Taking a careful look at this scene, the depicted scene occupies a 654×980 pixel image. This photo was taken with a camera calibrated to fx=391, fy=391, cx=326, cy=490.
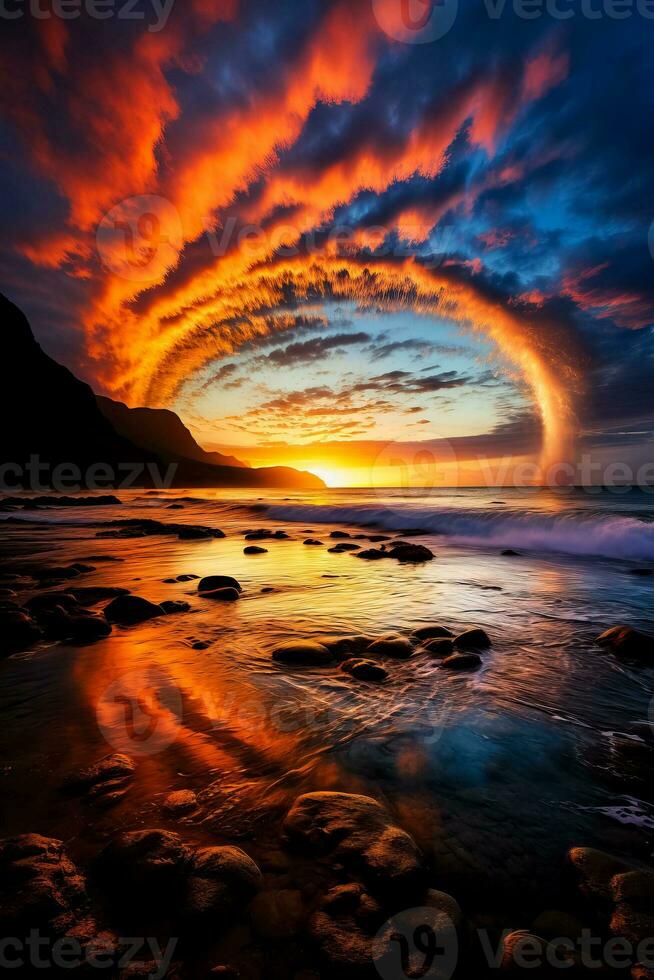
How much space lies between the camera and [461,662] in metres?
4.00

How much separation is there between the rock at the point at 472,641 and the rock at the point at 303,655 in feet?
5.00

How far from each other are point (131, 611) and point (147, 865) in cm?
427

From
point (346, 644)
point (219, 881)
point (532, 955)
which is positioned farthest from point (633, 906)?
point (346, 644)

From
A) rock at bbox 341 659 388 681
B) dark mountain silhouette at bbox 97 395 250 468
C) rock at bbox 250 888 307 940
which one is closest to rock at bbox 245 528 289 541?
rock at bbox 341 659 388 681

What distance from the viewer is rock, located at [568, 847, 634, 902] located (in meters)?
1.67

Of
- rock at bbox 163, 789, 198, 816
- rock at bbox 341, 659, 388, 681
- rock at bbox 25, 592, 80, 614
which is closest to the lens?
rock at bbox 163, 789, 198, 816

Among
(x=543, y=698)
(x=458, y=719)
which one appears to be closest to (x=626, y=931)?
(x=458, y=719)

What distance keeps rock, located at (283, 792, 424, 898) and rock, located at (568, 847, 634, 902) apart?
0.72 metres

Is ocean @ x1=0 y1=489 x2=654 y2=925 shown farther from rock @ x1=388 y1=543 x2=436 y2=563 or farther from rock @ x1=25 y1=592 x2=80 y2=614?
rock @ x1=388 y1=543 x2=436 y2=563

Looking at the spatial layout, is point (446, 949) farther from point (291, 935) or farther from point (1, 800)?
point (1, 800)

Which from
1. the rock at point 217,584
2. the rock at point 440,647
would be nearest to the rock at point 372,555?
the rock at point 217,584

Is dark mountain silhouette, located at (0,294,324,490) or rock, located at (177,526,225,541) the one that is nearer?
rock, located at (177,526,225,541)

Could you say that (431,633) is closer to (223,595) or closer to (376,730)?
(376,730)

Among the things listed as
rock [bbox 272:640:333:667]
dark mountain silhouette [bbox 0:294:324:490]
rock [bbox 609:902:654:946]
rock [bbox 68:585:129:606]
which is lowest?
rock [bbox 68:585:129:606]
